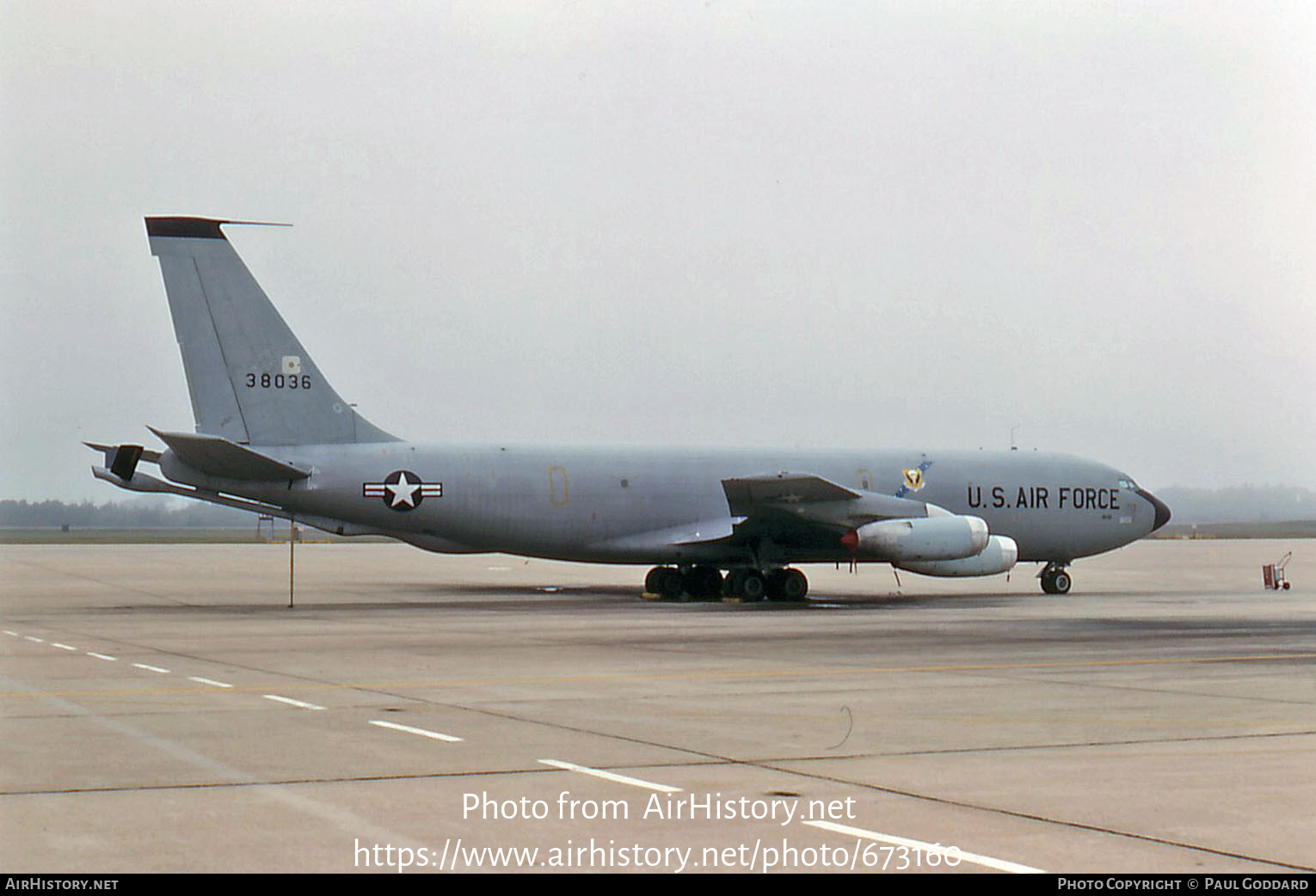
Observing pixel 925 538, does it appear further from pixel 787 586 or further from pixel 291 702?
pixel 291 702

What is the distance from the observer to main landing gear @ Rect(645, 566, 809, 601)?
102ft

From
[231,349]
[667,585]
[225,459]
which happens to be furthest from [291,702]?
[667,585]

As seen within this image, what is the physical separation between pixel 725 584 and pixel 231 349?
11697mm

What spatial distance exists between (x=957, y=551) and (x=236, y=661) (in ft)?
57.3

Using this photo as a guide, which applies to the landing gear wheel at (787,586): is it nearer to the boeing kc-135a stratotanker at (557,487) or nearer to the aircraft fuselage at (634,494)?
the boeing kc-135a stratotanker at (557,487)

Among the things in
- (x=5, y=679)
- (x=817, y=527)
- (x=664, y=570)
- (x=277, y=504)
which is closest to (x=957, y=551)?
(x=817, y=527)

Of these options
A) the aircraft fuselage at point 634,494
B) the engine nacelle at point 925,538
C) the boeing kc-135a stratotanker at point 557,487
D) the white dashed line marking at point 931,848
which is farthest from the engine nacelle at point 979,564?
the white dashed line marking at point 931,848

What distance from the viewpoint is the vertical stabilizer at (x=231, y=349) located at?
27.9 meters

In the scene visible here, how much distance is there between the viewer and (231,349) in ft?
93.4

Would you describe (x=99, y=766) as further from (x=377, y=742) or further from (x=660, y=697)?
(x=660, y=697)

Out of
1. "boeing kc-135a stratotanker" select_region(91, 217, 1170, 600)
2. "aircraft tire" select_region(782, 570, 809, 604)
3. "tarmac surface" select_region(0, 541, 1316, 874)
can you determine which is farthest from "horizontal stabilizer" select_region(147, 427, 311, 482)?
"aircraft tire" select_region(782, 570, 809, 604)

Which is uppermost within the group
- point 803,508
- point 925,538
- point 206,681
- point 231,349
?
point 231,349

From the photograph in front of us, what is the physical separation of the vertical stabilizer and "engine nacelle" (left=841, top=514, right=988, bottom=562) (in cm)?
1120

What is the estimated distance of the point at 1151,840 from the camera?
695 cm
